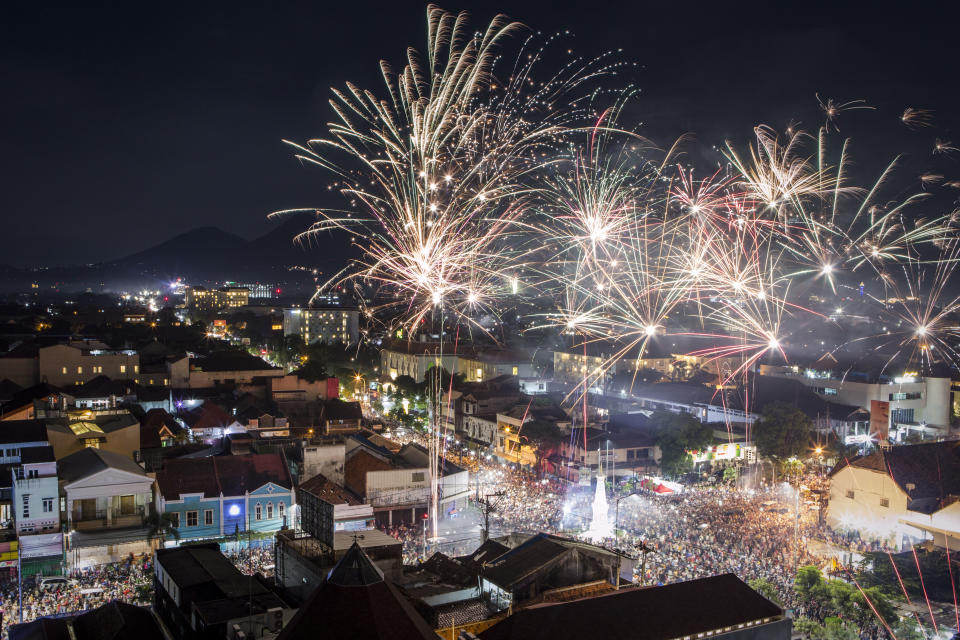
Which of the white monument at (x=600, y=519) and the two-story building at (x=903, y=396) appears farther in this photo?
the two-story building at (x=903, y=396)

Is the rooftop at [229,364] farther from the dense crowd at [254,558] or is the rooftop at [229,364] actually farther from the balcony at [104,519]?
the dense crowd at [254,558]

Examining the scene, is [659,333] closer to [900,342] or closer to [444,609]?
[900,342]

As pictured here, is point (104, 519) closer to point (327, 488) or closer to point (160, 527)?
point (160, 527)

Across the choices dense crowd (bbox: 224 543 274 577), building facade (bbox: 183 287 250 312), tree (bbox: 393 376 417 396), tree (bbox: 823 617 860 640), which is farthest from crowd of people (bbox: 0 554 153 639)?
building facade (bbox: 183 287 250 312)

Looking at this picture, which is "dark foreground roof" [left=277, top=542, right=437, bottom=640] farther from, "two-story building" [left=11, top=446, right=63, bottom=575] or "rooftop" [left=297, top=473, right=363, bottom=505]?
"two-story building" [left=11, top=446, right=63, bottom=575]

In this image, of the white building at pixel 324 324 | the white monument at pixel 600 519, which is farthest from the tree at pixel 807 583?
the white building at pixel 324 324

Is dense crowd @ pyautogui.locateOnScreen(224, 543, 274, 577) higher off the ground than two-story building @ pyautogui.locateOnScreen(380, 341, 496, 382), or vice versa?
two-story building @ pyautogui.locateOnScreen(380, 341, 496, 382)
